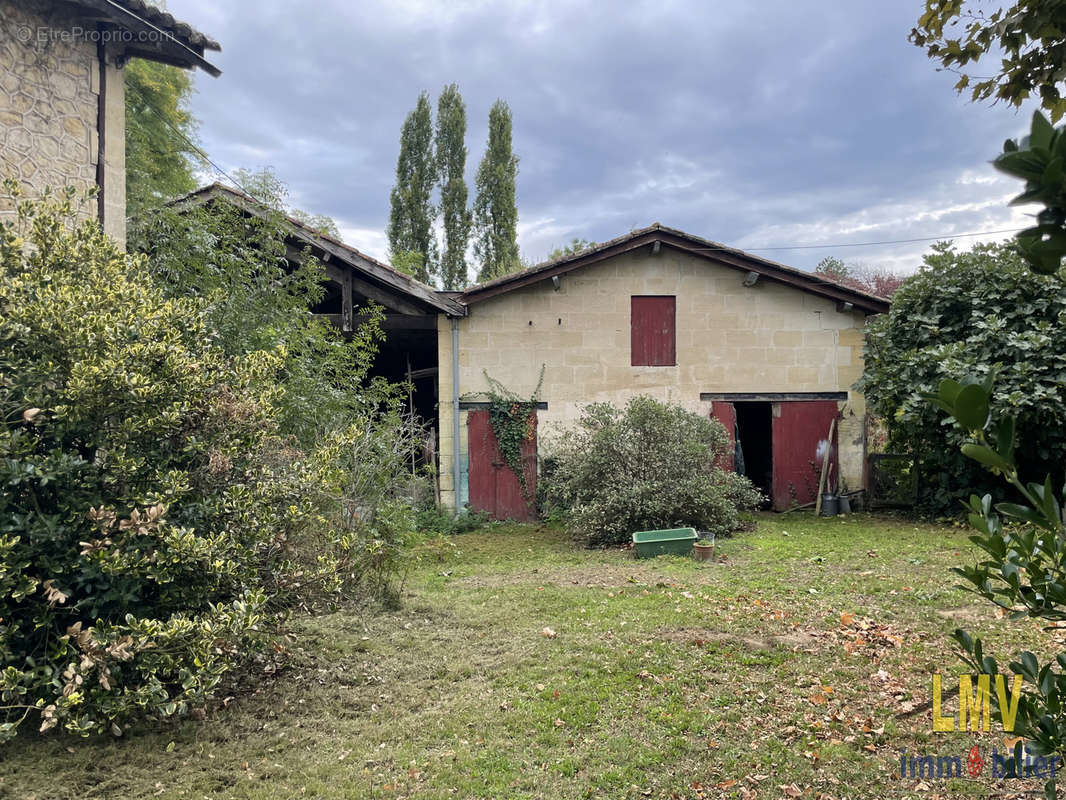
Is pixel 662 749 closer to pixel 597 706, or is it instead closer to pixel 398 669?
pixel 597 706

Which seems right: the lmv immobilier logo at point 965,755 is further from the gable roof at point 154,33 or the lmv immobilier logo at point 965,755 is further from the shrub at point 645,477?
the gable roof at point 154,33

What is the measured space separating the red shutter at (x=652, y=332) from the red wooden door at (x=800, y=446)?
92.5 inches

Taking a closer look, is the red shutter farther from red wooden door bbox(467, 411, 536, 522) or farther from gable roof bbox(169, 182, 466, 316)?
gable roof bbox(169, 182, 466, 316)

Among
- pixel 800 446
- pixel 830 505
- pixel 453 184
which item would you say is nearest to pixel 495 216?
pixel 453 184

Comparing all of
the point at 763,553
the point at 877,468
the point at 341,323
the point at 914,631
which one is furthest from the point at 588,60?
the point at 914,631

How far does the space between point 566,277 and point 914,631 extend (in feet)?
26.8

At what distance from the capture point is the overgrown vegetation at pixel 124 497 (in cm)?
327

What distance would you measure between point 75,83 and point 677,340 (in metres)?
9.16

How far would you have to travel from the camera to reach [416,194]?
27203mm

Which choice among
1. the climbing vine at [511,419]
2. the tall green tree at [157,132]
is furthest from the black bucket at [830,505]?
the tall green tree at [157,132]

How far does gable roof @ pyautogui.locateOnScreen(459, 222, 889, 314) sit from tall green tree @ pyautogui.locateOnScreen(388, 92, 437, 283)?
1634 cm

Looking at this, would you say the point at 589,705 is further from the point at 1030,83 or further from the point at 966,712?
the point at 1030,83

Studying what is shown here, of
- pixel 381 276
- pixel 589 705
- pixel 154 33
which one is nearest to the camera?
pixel 589 705

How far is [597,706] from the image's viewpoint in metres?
3.83
